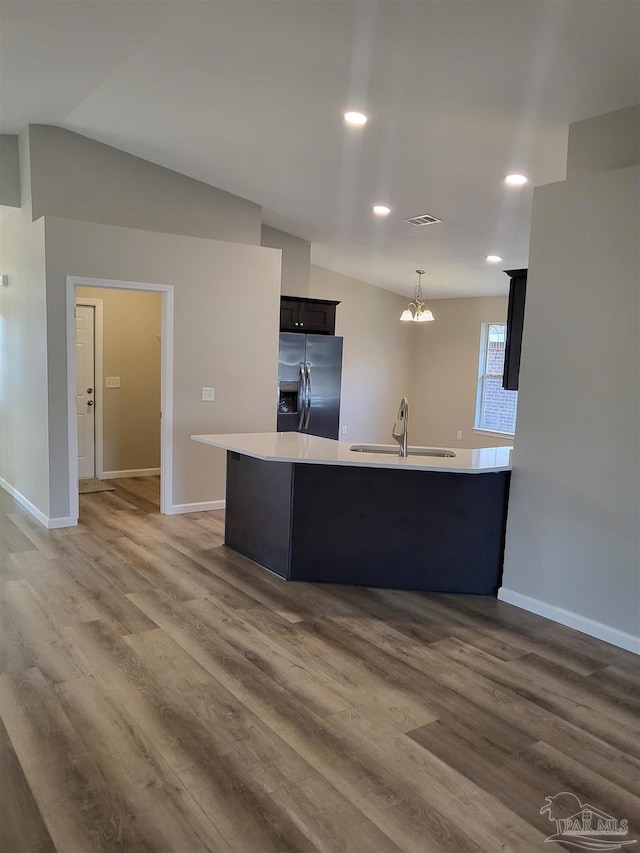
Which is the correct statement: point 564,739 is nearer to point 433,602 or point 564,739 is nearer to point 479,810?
point 479,810

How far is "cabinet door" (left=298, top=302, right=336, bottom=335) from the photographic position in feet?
23.6

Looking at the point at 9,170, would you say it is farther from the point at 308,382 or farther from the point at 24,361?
the point at 308,382

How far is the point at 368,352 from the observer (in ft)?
30.3

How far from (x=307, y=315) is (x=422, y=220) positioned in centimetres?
211

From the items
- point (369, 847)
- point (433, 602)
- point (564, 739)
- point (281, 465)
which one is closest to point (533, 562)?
point (433, 602)

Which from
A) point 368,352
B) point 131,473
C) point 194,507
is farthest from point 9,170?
point 368,352

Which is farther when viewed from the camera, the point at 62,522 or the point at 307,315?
the point at 307,315

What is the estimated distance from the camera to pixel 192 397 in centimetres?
553

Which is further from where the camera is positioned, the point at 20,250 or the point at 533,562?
the point at 20,250

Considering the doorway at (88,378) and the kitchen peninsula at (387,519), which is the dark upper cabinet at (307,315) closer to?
the doorway at (88,378)

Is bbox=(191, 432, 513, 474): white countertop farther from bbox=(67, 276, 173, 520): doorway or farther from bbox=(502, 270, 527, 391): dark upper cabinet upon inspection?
bbox=(67, 276, 173, 520): doorway

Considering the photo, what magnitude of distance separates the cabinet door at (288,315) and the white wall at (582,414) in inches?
154

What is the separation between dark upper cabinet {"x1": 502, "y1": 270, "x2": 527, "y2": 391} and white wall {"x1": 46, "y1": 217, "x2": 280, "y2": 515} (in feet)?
8.49

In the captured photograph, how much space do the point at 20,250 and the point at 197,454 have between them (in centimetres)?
234
